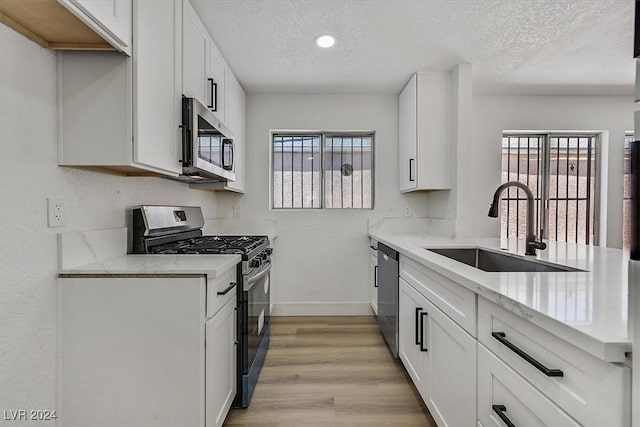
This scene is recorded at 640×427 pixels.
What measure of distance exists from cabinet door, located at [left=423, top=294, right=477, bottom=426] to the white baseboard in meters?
1.88

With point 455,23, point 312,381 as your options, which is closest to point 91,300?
point 312,381

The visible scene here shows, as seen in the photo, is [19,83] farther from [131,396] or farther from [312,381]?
[312,381]

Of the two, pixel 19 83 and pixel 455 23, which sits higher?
pixel 455 23

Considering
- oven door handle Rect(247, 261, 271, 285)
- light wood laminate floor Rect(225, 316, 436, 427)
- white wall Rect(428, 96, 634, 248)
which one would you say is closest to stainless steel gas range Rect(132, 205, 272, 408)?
oven door handle Rect(247, 261, 271, 285)

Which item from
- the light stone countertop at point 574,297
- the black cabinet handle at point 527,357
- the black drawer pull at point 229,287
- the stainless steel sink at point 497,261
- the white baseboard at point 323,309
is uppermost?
the light stone countertop at point 574,297

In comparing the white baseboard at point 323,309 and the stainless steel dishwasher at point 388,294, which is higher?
the stainless steel dishwasher at point 388,294

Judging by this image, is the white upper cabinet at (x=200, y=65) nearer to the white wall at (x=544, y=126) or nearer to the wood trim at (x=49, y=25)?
the wood trim at (x=49, y=25)

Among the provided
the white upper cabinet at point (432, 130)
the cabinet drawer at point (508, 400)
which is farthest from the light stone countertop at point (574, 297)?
the white upper cabinet at point (432, 130)

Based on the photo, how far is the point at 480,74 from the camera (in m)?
3.17

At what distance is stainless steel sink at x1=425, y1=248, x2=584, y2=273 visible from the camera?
1697 millimetres

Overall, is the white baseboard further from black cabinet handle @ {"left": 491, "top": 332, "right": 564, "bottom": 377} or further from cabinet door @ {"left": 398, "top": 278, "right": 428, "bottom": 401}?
black cabinet handle @ {"left": 491, "top": 332, "right": 564, "bottom": 377}

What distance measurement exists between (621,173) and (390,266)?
300 cm

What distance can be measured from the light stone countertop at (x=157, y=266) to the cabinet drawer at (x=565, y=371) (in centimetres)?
111

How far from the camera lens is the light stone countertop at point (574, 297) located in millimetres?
709
